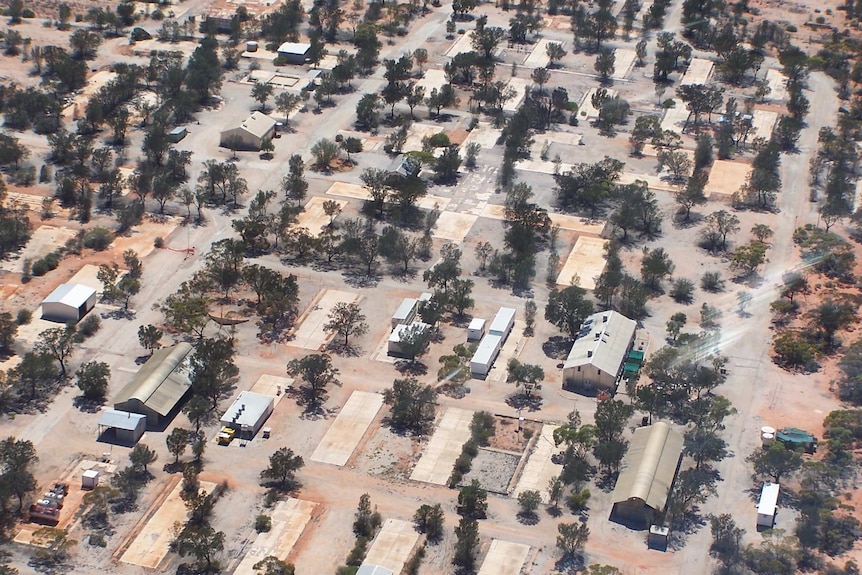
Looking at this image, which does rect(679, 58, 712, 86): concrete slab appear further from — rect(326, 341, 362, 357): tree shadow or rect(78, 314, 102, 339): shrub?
rect(78, 314, 102, 339): shrub

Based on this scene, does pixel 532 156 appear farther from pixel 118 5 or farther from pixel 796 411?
pixel 118 5

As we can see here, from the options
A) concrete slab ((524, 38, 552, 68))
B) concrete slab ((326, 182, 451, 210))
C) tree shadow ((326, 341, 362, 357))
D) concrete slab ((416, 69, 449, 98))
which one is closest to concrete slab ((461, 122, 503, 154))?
concrete slab ((416, 69, 449, 98))

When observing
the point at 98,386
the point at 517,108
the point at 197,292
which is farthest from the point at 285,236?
the point at 517,108

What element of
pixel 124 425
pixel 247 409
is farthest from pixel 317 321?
pixel 124 425

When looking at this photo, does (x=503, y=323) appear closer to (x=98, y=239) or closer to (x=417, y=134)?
(x=98, y=239)

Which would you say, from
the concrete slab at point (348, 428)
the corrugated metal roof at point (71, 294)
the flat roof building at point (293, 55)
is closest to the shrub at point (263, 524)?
the concrete slab at point (348, 428)
